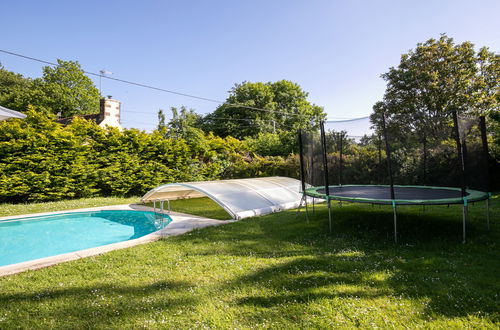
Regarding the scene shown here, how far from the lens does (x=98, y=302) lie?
233cm

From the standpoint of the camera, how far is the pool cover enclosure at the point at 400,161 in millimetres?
4527

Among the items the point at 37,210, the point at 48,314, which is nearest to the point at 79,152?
the point at 37,210

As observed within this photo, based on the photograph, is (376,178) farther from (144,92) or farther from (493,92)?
(144,92)

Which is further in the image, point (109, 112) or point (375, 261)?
point (109, 112)

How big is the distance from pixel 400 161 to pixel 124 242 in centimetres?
727

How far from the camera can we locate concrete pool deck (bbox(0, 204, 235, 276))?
3.39 metres

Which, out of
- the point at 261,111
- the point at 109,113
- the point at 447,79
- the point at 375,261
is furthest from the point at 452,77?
the point at 109,113

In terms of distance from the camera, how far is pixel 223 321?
199 cm

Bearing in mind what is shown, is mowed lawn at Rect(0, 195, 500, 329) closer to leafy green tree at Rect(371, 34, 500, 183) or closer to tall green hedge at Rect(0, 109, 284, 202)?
tall green hedge at Rect(0, 109, 284, 202)

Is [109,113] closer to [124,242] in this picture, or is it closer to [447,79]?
[124,242]

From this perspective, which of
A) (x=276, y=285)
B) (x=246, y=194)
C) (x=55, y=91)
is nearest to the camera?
(x=276, y=285)

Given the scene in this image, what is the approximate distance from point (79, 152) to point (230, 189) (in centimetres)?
582

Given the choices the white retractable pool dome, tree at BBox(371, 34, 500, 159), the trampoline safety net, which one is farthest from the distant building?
tree at BBox(371, 34, 500, 159)

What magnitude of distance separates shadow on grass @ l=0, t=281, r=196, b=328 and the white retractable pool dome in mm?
3365
